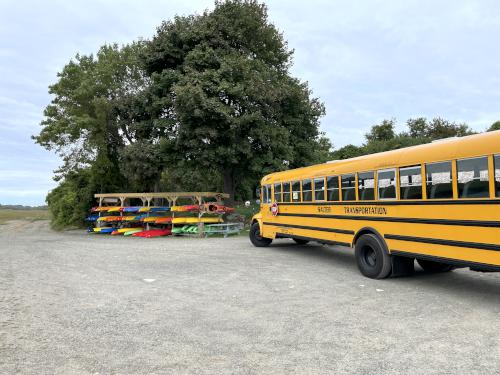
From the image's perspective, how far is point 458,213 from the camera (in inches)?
245

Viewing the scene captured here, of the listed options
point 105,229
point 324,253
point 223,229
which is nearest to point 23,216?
point 105,229

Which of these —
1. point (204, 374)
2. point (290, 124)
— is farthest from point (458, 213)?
point (290, 124)

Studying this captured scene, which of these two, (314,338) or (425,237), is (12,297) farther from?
(425,237)

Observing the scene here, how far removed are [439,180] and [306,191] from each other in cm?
439

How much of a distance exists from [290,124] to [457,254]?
672 inches

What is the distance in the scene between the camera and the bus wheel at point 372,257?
304 inches

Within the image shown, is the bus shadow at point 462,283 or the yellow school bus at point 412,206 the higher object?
the yellow school bus at point 412,206

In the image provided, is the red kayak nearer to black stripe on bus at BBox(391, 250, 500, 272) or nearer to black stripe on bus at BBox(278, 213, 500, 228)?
black stripe on bus at BBox(278, 213, 500, 228)

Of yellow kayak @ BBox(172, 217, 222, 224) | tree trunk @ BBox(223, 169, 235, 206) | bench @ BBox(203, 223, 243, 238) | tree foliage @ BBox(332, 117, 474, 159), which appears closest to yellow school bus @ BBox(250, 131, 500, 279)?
bench @ BBox(203, 223, 243, 238)

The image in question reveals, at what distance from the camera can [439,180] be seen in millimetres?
6574

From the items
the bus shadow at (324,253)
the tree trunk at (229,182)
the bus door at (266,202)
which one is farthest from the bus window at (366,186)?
the tree trunk at (229,182)

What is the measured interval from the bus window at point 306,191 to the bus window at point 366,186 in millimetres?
Answer: 2077

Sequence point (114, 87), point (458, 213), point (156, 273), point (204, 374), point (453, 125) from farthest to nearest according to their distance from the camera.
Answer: point (453, 125) < point (114, 87) < point (156, 273) < point (458, 213) < point (204, 374)

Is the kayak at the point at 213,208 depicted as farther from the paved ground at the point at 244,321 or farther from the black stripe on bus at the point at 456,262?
the black stripe on bus at the point at 456,262
